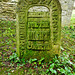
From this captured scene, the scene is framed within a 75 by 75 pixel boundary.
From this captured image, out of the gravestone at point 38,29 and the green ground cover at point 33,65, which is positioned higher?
the gravestone at point 38,29

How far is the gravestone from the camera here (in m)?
2.24

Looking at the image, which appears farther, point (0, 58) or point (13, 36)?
point (13, 36)

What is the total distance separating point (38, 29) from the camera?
7.67ft

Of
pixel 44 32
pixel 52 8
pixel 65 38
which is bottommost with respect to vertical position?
pixel 65 38

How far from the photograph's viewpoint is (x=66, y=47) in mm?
3430

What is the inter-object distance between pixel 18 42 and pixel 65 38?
258 centimetres

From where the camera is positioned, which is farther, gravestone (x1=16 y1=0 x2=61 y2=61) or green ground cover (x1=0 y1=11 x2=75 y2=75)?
gravestone (x1=16 y1=0 x2=61 y2=61)

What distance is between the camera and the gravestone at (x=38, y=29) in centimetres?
224

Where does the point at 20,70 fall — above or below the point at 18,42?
below

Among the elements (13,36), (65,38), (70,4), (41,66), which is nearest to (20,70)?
(41,66)

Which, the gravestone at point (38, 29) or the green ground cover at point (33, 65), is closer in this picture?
the green ground cover at point (33, 65)

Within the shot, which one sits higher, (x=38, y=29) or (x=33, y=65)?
(x=38, y=29)

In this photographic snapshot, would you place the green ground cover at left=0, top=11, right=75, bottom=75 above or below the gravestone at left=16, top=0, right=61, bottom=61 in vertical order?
below

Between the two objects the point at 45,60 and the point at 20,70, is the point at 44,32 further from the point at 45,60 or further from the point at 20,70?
the point at 20,70
